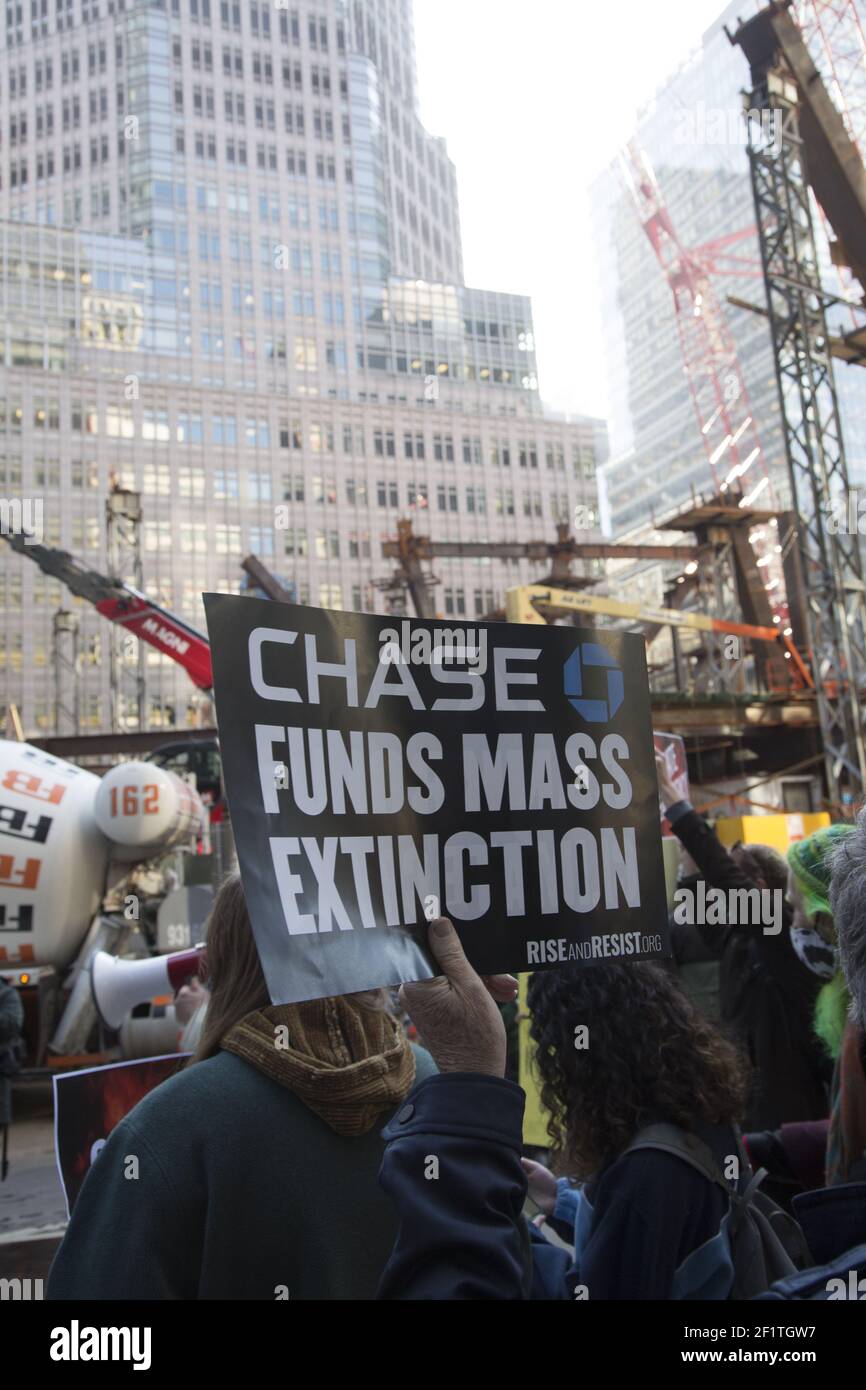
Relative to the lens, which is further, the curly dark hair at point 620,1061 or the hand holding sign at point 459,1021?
the curly dark hair at point 620,1061

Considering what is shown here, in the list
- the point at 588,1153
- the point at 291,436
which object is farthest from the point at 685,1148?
the point at 291,436

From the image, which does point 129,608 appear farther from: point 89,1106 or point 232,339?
point 232,339

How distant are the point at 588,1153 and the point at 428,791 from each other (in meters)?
0.93

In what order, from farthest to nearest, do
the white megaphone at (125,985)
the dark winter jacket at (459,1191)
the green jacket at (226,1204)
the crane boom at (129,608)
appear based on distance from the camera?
the crane boom at (129,608) → the white megaphone at (125,985) → the green jacket at (226,1204) → the dark winter jacket at (459,1191)

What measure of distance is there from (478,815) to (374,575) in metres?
79.4

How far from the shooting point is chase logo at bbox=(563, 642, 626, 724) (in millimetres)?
2266

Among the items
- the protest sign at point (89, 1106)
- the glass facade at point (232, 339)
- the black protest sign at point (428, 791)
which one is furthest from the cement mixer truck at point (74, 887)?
the glass facade at point (232, 339)

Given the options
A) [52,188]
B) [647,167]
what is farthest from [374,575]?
[647,167]

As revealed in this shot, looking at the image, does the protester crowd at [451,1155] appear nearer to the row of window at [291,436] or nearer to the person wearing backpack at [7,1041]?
the person wearing backpack at [7,1041]

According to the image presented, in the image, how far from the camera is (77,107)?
93375 mm

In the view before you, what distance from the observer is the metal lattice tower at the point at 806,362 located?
18406 mm
